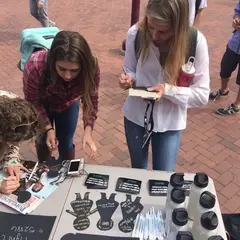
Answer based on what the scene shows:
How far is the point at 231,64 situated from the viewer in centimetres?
374

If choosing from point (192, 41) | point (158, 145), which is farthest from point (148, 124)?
point (192, 41)

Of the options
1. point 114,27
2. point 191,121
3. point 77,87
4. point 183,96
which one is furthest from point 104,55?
point 183,96

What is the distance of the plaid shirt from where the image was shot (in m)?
1.97

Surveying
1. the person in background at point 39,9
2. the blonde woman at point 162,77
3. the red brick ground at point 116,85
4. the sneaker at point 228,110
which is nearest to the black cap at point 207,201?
the blonde woman at point 162,77

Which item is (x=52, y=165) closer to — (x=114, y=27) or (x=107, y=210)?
→ (x=107, y=210)

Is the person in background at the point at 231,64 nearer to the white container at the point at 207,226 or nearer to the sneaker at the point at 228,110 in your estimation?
the sneaker at the point at 228,110

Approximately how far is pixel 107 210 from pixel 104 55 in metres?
3.66

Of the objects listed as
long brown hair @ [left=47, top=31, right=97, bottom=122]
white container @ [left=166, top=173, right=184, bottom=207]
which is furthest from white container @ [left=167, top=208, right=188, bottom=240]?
long brown hair @ [left=47, top=31, right=97, bottom=122]

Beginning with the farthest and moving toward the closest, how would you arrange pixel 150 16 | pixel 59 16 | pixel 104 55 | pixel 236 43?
pixel 59 16 → pixel 104 55 → pixel 236 43 → pixel 150 16

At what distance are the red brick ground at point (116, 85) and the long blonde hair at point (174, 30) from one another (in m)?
1.42

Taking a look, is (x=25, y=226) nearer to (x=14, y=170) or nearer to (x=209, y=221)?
(x=14, y=170)

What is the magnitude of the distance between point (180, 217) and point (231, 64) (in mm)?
2747

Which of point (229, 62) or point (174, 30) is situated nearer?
point (174, 30)

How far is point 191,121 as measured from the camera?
3.70m
